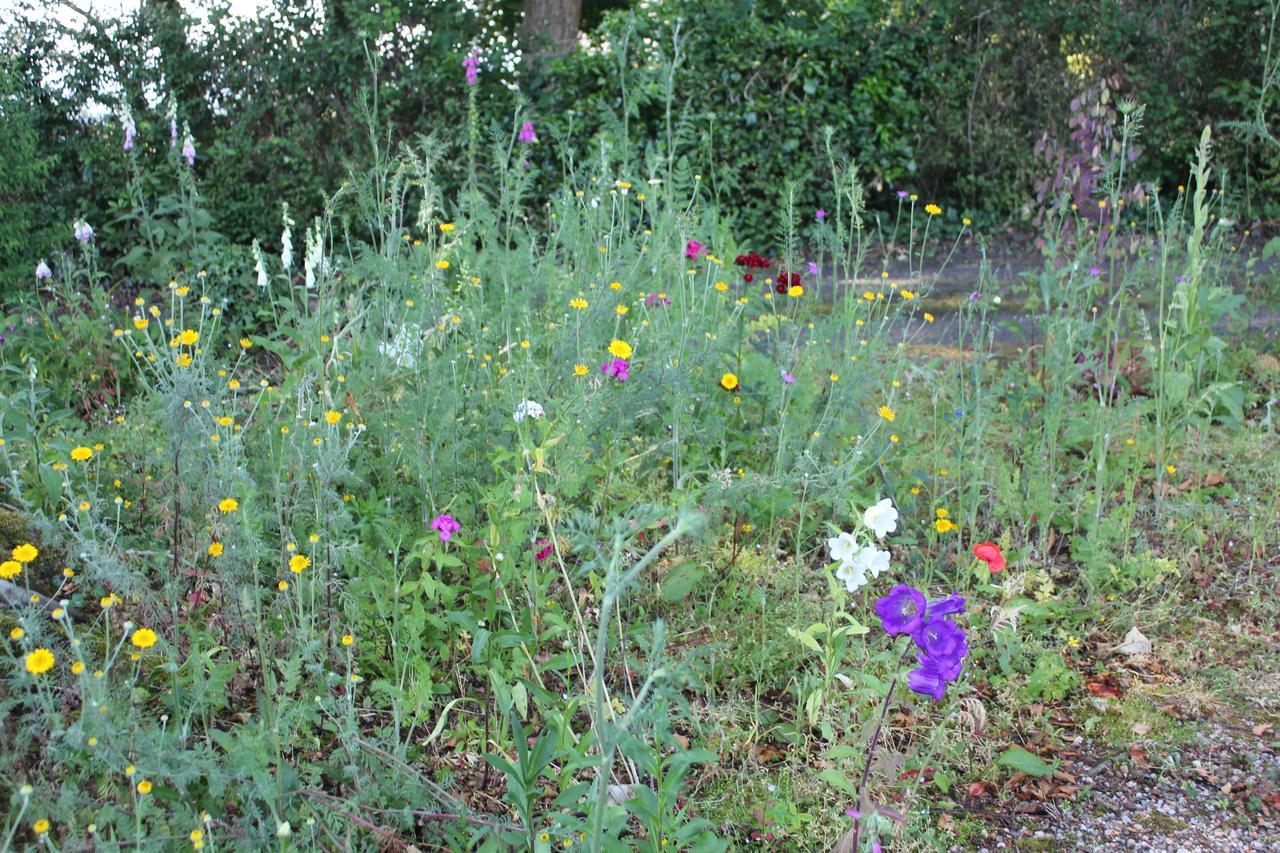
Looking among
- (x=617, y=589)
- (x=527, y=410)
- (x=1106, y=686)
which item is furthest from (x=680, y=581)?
(x=617, y=589)

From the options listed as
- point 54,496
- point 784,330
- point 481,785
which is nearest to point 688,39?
point 784,330

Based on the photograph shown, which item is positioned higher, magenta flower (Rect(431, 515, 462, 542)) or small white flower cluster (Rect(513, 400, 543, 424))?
small white flower cluster (Rect(513, 400, 543, 424))

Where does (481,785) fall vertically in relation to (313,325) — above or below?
below

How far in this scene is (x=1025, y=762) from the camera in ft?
7.63

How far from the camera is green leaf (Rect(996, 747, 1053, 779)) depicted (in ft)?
7.62

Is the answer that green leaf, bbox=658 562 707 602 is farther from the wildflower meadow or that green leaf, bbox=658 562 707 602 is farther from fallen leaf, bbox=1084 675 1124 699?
fallen leaf, bbox=1084 675 1124 699

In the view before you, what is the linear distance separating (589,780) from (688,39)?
6.42 meters

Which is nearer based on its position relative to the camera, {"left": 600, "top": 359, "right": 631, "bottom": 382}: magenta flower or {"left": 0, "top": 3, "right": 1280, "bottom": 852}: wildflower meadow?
{"left": 0, "top": 3, "right": 1280, "bottom": 852}: wildflower meadow

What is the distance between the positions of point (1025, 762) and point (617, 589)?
4.75ft

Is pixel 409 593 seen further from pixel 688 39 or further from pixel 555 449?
pixel 688 39

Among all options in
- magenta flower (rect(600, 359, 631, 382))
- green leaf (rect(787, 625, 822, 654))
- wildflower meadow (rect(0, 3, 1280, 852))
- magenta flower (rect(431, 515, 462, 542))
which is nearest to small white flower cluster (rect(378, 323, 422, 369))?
wildflower meadow (rect(0, 3, 1280, 852))

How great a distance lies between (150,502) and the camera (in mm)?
2867

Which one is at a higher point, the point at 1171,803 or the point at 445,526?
the point at 445,526

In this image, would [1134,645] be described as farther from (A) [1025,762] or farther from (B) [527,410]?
(B) [527,410]
